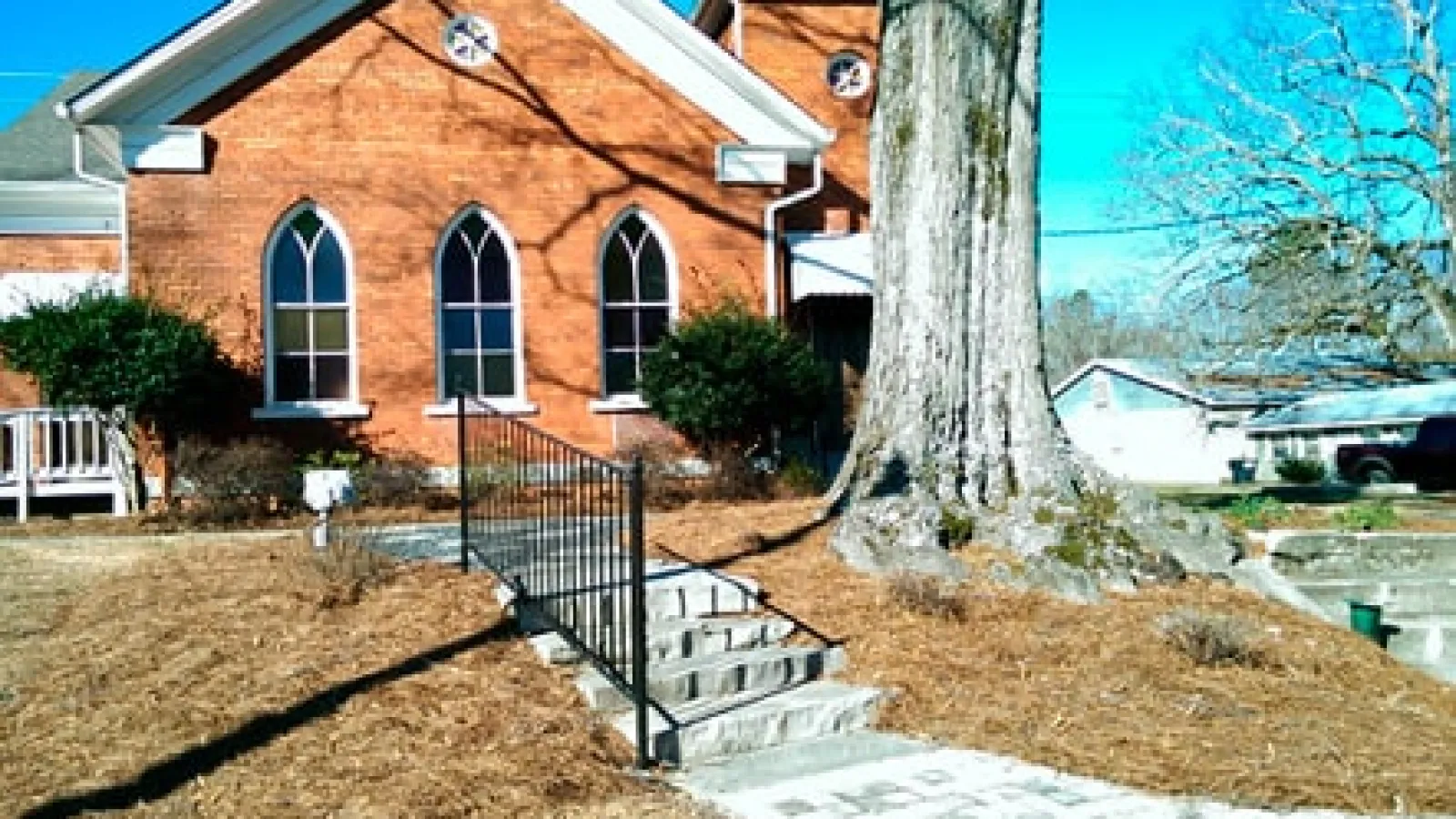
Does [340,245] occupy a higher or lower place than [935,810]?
higher

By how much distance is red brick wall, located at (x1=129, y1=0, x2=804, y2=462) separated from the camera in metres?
13.6

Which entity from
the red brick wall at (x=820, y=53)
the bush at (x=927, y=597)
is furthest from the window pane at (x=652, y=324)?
the bush at (x=927, y=597)

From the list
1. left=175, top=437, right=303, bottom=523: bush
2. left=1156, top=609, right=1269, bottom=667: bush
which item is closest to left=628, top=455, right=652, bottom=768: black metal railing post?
left=1156, top=609, right=1269, bottom=667: bush

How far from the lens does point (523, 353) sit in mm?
14586

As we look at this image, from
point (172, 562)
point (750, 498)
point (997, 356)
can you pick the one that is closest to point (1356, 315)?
point (750, 498)

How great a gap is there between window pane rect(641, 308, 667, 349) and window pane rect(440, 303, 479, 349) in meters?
2.09

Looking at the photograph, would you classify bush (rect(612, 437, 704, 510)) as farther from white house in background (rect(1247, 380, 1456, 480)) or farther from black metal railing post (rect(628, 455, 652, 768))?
white house in background (rect(1247, 380, 1456, 480))

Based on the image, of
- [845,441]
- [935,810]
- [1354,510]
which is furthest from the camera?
[845,441]

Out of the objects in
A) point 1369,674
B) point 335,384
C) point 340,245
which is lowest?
point 1369,674

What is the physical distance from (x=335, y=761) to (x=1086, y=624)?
418 centimetres

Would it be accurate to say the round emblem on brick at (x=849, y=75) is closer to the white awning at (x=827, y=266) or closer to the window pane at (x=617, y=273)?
the white awning at (x=827, y=266)

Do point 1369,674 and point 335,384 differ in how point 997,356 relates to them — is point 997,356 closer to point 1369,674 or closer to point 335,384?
point 1369,674

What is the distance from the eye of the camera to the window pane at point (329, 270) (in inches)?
553

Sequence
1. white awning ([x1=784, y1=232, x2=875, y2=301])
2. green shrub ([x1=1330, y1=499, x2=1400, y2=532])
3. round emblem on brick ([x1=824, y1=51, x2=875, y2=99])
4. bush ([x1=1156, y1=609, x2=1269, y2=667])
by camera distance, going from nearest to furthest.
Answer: bush ([x1=1156, y1=609, x2=1269, y2=667]), green shrub ([x1=1330, y1=499, x2=1400, y2=532]), white awning ([x1=784, y1=232, x2=875, y2=301]), round emblem on brick ([x1=824, y1=51, x2=875, y2=99])
